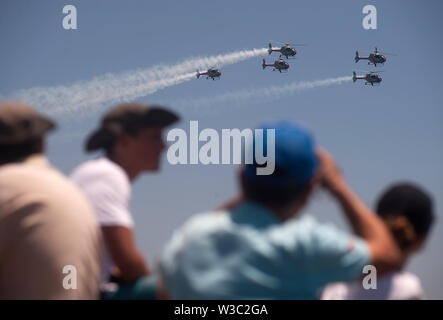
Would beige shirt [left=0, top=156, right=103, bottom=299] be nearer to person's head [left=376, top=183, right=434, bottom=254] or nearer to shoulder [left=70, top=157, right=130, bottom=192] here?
shoulder [left=70, top=157, right=130, bottom=192]

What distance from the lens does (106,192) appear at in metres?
5.05

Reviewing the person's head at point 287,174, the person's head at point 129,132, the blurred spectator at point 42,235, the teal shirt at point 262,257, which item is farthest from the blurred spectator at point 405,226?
the person's head at point 129,132

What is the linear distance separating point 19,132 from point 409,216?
11.2 ft

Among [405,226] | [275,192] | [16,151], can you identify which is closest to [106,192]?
[16,151]

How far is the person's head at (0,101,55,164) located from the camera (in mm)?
4543

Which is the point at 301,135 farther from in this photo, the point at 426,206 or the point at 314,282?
the point at 426,206

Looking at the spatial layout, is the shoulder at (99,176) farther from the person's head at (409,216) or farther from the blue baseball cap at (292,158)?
the person's head at (409,216)

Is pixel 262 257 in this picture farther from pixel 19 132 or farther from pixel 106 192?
pixel 19 132

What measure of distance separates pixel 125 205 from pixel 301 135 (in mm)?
2055

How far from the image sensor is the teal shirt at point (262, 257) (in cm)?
359

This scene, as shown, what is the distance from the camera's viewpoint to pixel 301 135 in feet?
12.3

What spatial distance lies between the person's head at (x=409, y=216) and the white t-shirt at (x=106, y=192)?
7.68 ft

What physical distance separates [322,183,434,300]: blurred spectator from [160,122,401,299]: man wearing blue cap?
2.73 ft

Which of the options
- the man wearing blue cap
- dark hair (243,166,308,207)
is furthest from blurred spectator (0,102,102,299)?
dark hair (243,166,308,207)
